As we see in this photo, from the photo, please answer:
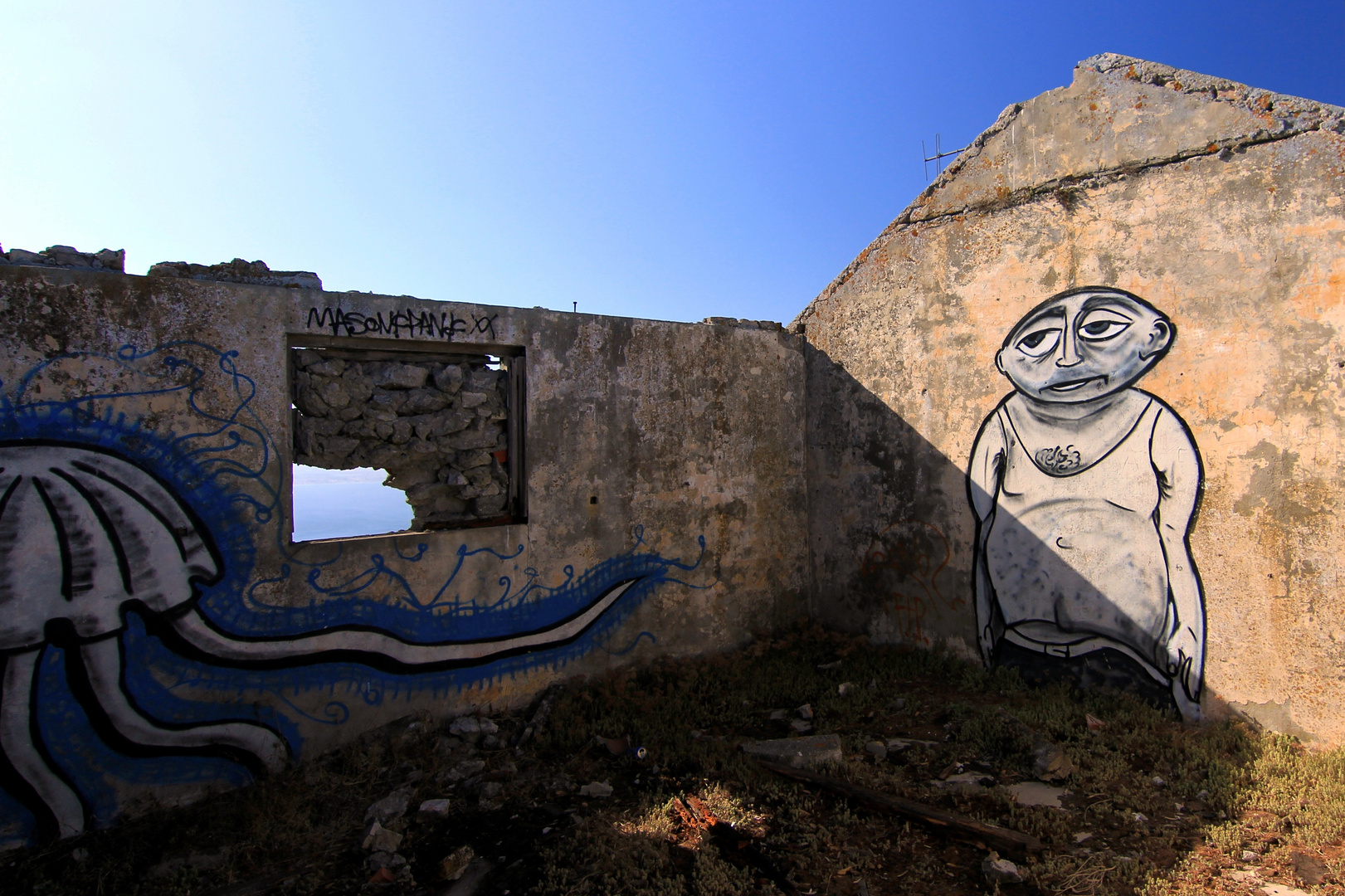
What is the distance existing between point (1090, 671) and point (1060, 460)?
1.53 m

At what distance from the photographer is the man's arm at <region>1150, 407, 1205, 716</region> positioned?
4.64 m

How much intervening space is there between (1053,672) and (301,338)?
5691 millimetres

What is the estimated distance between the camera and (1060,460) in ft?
17.0

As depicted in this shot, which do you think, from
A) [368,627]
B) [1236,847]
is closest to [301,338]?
[368,627]

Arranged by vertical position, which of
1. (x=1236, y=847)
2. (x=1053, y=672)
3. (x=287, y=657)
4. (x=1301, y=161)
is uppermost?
(x=1301, y=161)

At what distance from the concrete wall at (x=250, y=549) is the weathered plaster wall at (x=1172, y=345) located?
6.02 feet

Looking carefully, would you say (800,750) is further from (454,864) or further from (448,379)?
(448,379)

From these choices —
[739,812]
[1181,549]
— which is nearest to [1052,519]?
[1181,549]

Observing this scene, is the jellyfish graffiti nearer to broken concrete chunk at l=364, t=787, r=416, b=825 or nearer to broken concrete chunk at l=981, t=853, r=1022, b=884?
broken concrete chunk at l=364, t=787, r=416, b=825

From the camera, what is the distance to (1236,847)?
3377 mm

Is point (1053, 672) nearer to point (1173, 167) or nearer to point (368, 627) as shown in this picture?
point (1173, 167)

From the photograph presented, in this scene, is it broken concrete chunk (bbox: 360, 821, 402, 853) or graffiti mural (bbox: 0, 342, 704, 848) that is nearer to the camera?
broken concrete chunk (bbox: 360, 821, 402, 853)

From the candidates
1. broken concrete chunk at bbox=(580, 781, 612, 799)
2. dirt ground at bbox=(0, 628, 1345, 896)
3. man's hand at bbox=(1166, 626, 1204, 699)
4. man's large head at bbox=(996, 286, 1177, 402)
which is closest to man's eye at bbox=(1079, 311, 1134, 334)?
man's large head at bbox=(996, 286, 1177, 402)

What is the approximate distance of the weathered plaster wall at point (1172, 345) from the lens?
14.0 ft
